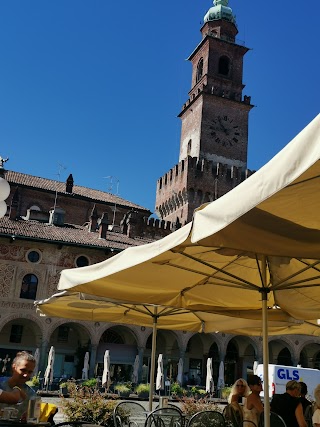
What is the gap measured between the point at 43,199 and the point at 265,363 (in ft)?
113

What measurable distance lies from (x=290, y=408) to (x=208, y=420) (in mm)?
889

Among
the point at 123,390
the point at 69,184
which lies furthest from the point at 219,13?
the point at 123,390

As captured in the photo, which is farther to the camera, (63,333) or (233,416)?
(63,333)

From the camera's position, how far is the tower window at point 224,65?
1961 inches

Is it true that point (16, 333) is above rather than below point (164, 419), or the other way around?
above

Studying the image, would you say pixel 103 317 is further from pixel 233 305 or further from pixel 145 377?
pixel 145 377

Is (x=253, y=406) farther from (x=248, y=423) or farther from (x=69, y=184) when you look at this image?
(x=69, y=184)

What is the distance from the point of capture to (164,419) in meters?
5.65

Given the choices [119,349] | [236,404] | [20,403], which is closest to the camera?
[20,403]

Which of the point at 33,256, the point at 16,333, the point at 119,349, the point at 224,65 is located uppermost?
the point at 224,65

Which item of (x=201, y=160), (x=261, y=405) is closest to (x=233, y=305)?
(x=261, y=405)

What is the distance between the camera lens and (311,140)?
2473mm

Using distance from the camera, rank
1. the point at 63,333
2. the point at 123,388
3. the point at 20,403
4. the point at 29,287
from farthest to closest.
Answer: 1. the point at 63,333
2. the point at 29,287
3. the point at 123,388
4. the point at 20,403

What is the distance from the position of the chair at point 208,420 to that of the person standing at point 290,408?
0.57 m
